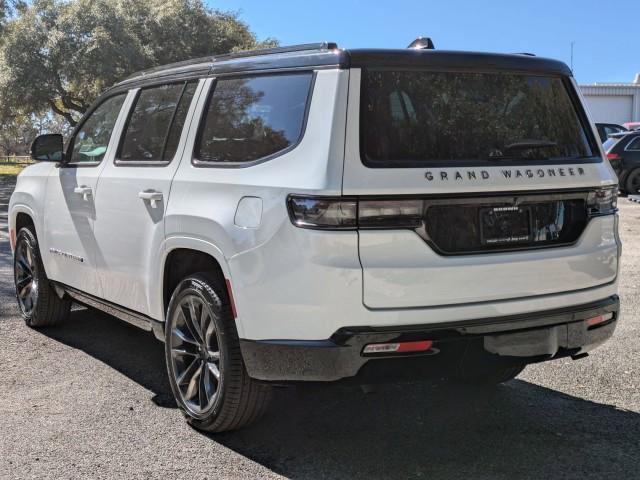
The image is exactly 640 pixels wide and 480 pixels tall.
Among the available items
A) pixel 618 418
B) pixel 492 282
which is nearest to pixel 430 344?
pixel 492 282

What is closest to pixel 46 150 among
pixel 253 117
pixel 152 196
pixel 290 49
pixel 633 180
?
pixel 152 196

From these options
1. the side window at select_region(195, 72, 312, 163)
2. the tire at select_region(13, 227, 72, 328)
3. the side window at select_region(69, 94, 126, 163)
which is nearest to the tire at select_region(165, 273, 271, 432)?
the side window at select_region(195, 72, 312, 163)

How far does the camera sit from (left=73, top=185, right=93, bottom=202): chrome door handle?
486 cm

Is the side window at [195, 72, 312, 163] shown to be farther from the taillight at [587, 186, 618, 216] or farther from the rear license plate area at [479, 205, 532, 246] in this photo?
the taillight at [587, 186, 618, 216]

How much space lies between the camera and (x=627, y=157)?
17438mm

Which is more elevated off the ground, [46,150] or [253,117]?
[253,117]

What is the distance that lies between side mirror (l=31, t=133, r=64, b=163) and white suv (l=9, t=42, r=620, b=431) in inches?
61.3

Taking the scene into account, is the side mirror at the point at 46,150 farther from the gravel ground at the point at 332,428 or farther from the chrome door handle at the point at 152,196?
the chrome door handle at the point at 152,196

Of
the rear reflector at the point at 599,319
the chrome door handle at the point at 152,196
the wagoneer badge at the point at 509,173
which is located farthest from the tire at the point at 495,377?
the chrome door handle at the point at 152,196

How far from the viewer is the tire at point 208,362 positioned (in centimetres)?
356

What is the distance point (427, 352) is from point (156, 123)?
7.48 feet

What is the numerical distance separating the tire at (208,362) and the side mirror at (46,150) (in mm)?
2059

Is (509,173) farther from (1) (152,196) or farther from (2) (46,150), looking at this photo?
(2) (46,150)

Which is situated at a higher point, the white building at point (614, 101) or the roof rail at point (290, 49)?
the roof rail at point (290, 49)
